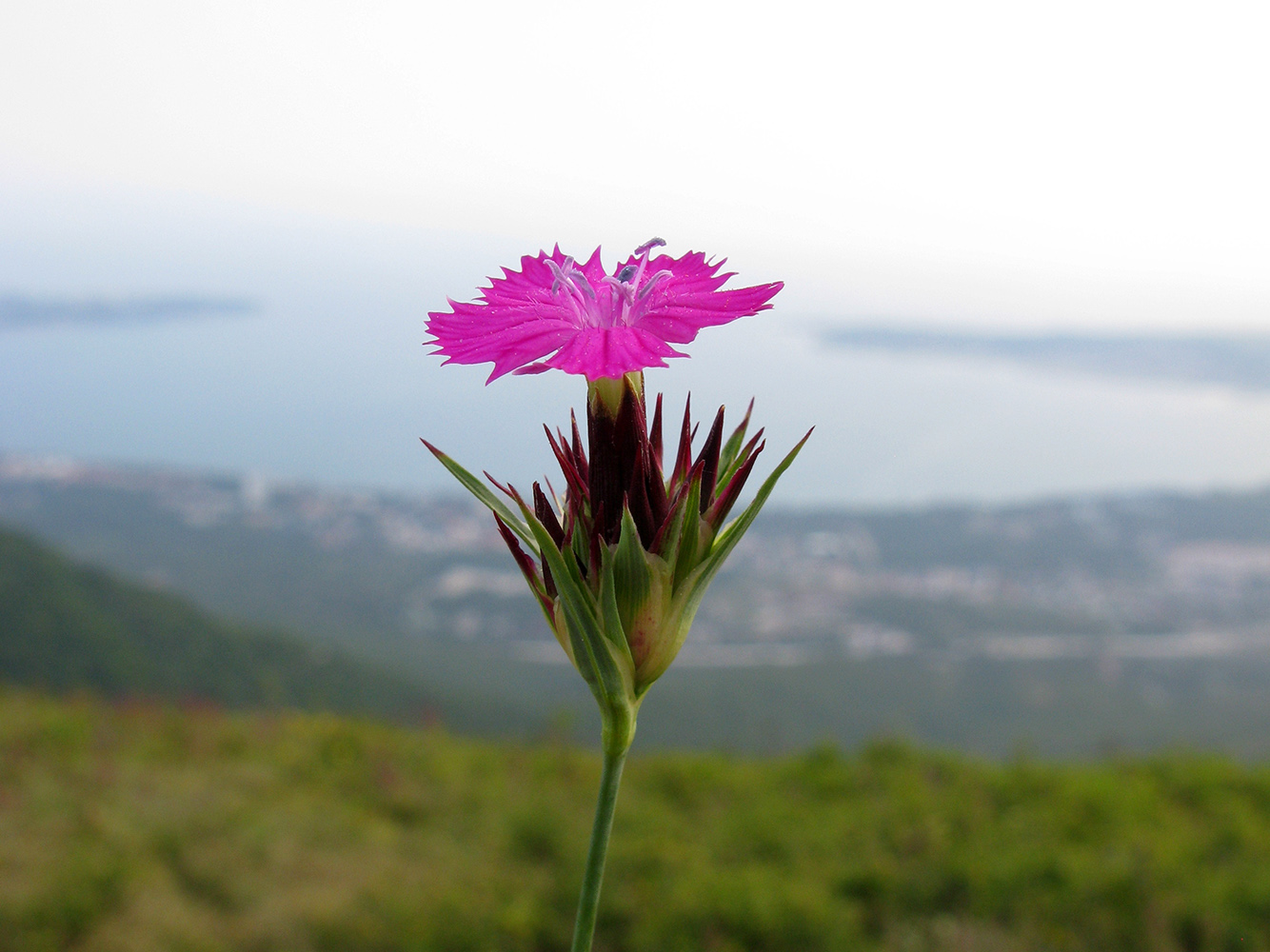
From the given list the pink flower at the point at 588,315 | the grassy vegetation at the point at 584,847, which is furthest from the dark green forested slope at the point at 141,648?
the pink flower at the point at 588,315

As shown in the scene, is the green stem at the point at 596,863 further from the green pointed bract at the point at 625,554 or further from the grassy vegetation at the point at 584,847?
the grassy vegetation at the point at 584,847

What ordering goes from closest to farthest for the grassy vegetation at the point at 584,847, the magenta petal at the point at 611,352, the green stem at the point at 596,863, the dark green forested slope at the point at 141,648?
the magenta petal at the point at 611,352 → the green stem at the point at 596,863 → the grassy vegetation at the point at 584,847 → the dark green forested slope at the point at 141,648

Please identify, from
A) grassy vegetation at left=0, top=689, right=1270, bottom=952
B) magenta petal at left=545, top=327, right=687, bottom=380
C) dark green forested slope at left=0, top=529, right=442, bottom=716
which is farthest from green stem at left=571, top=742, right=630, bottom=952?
dark green forested slope at left=0, top=529, right=442, bottom=716

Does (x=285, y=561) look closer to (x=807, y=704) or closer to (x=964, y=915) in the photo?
(x=807, y=704)

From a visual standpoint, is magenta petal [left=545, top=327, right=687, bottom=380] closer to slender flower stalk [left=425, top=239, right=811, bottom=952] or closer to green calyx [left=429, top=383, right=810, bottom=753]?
slender flower stalk [left=425, top=239, right=811, bottom=952]

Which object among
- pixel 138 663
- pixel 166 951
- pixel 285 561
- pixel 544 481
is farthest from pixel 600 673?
pixel 285 561

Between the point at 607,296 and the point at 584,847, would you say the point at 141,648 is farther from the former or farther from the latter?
the point at 607,296
